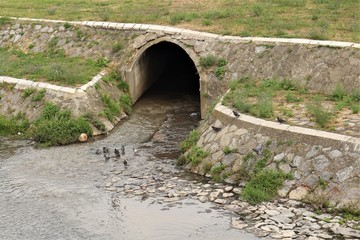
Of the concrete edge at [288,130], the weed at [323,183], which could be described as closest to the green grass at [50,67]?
the concrete edge at [288,130]

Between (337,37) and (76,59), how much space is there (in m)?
10.7

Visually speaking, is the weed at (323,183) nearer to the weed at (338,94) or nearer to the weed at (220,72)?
the weed at (338,94)

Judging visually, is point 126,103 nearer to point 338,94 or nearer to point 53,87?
point 53,87

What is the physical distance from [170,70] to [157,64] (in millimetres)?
1545

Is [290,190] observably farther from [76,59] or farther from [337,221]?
[76,59]

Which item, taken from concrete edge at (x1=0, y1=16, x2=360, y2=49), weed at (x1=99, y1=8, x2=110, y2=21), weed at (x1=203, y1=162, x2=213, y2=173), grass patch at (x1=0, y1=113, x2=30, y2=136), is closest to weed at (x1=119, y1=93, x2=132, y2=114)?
concrete edge at (x1=0, y1=16, x2=360, y2=49)

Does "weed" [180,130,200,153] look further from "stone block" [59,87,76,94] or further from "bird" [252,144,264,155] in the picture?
"stone block" [59,87,76,94]

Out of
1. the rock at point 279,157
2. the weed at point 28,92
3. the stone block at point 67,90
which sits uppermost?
the stone block at point 67,90

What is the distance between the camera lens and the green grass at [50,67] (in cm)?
2571

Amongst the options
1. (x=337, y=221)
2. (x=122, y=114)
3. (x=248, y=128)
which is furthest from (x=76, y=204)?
(x=122, y=114)

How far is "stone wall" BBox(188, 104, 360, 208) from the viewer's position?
55.6 ft

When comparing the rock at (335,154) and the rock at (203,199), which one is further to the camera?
the rock at (203,199)

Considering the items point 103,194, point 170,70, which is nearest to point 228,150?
point 103,194

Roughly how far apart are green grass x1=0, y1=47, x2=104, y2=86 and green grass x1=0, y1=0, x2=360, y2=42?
289 centimetres
